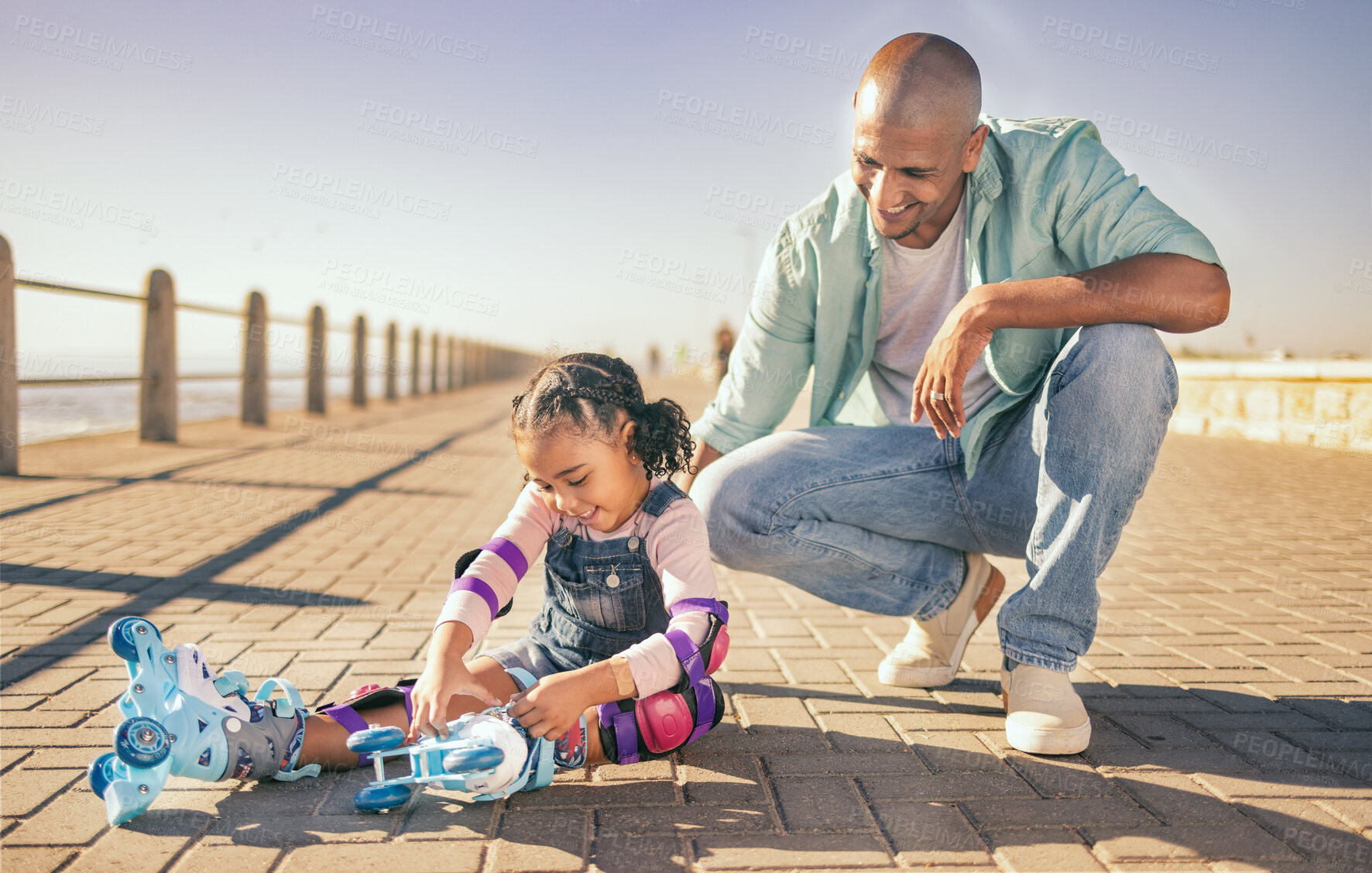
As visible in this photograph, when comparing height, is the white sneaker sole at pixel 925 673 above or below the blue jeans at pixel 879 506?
below

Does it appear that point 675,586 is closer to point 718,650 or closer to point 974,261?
point 718,650

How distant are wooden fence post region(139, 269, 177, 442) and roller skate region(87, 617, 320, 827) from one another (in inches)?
275

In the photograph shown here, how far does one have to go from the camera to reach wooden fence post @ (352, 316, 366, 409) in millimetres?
14328

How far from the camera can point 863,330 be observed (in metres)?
2.87

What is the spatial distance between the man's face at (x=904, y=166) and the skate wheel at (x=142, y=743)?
212 centimetres

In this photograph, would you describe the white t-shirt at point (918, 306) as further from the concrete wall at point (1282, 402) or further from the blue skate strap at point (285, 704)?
the concrete wall at point (1282, 402)

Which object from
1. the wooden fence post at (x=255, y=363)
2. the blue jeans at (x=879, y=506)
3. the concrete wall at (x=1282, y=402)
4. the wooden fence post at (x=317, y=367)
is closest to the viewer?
the blue jeans at (x=879, y=506)

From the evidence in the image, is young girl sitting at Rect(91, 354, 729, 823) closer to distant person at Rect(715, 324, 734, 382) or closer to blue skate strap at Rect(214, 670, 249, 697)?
blue skate strap at Rect(214, 670, 249, 697)

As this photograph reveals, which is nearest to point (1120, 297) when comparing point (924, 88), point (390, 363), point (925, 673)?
point (924, 88)

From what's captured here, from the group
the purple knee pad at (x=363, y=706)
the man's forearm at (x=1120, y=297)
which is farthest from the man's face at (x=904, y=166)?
the purple knee pad at (x=363, y=706)

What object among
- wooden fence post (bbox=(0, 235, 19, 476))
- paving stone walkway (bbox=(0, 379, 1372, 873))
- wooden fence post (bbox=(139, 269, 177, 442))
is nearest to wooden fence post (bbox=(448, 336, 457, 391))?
wooden fence post (bbox=(139, 269, 177, 442))

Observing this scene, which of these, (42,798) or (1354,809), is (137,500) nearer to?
(42,798)

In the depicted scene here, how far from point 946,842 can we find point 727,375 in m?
1.67

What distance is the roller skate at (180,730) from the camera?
1754 millimetres
